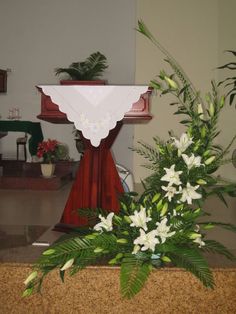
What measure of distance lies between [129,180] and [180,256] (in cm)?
159

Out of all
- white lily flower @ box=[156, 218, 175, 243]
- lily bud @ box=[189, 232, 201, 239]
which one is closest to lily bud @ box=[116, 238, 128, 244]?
white lily flower @ box=[156, 218, 175, 243]

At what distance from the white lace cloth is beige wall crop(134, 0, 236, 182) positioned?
435cm

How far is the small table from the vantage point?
6.47m

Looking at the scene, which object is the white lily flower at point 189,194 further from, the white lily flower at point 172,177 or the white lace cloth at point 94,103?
the white lace cloth at point 94,103

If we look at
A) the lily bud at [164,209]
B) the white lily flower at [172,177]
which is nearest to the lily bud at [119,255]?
the lily bud at [164,209]

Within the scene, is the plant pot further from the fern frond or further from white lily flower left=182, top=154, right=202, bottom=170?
white lily flower left=182, top=154, right=202, bottom=170

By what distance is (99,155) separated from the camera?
7.82 feet

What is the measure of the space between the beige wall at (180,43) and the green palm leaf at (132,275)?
5090 millimetres

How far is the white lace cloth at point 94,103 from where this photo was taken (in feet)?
7.30

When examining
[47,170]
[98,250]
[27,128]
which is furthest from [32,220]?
[27,128]

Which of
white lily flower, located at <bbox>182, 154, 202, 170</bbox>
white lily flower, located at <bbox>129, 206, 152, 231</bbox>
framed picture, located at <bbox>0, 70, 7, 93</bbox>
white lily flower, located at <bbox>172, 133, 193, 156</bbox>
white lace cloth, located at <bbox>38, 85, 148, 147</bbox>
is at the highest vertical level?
framed picture, located at <bbox>0, 70, 7, 93</bbox>

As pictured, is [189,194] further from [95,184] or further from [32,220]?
[32,220]

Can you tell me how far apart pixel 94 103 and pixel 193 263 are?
114cm

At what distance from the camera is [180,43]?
6.59m
